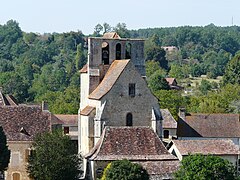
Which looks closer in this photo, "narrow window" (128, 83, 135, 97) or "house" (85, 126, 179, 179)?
"house" (85, 126, 179, 179)

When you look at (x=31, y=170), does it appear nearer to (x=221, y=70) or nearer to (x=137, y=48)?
(x=137, y=48)

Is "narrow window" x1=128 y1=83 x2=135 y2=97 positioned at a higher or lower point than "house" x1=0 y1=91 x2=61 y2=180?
higher

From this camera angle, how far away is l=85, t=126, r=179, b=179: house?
52781mm

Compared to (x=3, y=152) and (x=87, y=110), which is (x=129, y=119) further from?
(x=3, y=152)

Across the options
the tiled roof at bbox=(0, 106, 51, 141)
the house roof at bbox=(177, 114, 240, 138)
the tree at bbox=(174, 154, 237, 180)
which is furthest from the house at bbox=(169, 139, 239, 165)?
the house roof at bbox=(177, 114, 240, 138)

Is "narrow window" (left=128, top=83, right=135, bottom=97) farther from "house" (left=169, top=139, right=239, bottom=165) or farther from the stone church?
"house" (left=169, top=139, right=239, bottom=165)

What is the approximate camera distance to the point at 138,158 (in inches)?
2112

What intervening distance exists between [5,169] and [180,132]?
22193mm

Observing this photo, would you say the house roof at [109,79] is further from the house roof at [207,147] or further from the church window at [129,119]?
the house roof at [207,147]

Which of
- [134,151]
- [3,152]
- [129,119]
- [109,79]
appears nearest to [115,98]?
[109,79]

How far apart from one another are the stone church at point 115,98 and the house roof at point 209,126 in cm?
1232

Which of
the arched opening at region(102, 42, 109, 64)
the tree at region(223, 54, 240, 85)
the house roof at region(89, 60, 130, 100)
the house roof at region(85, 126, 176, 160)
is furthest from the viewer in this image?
the tree at region(223, 54, 240, 85)

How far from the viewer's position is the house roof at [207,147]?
58344 mm

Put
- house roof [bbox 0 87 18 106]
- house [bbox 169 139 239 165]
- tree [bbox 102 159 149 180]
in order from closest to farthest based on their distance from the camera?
tree [bbox 102 159 149 180], house [bbox 169 139 239 165], house roof [bbox 0 87 18 106]
